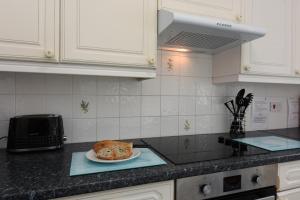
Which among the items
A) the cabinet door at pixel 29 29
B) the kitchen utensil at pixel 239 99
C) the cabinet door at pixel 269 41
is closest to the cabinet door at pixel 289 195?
the kitchen utensil at pixel 239 99

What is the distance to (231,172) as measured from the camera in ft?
3.06

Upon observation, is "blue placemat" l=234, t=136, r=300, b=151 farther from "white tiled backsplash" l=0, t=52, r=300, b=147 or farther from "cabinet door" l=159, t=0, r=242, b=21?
"cabinet door" l=159, t=0, r=242, b=21

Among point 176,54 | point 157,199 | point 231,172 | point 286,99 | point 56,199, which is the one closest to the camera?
point 56,199

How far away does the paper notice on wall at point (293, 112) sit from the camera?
1.89m

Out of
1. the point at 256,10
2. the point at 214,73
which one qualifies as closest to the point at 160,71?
the point at 214,73

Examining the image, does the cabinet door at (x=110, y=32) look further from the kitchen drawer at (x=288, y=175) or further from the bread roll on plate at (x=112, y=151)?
the kitchen drawer at (x=288, y=175)

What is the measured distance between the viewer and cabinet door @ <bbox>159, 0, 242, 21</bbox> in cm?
114

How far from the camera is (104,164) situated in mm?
874

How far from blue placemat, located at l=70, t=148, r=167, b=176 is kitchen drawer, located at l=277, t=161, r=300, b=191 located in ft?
2.07

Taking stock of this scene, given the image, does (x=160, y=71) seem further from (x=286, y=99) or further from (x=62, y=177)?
(x=286, y=99)

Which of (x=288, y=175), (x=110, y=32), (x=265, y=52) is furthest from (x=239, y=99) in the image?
(x=110, y=32)

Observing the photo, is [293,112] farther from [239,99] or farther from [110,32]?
[110,32]

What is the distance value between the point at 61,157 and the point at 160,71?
32.4 inches

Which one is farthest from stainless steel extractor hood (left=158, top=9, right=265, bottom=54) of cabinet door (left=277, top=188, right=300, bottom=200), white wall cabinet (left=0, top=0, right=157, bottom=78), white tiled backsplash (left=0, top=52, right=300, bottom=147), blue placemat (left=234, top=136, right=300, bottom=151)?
cabinet door (left=277, top=188, right=300, bottom=200)
